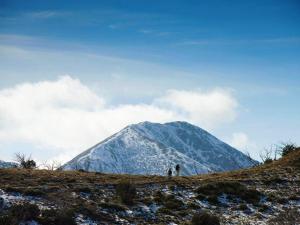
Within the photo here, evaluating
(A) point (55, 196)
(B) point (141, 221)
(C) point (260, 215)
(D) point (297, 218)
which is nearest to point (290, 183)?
(C) point (260, 215)

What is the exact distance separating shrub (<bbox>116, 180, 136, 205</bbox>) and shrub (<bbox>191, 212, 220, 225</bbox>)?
7.01 metres

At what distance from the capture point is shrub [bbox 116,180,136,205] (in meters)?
48.9

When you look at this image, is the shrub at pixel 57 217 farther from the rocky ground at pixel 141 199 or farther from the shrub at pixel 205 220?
the shrub at pixel 205 220

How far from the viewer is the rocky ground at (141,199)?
41094 millimetres

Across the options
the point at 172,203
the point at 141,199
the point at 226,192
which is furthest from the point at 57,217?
the point at 226,192

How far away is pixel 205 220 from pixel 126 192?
30.7ft

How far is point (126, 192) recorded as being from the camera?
165 ft

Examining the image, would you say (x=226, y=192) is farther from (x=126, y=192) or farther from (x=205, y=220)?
(x=205, y=220)

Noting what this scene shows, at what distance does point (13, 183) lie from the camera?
163 feet

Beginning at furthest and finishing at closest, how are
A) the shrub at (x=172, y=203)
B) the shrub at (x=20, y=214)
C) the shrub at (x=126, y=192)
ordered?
the shrub at (x=172, y=203)
the shrub at (x=126, y=192)
the shrub at (x=20, y=214)

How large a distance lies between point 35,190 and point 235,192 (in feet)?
76.8

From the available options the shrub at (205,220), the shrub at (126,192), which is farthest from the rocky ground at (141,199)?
the shrub at (205,220)

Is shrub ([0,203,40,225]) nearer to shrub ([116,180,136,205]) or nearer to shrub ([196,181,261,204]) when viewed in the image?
shrub ([116,180,136,205])

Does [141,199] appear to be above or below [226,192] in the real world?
below
